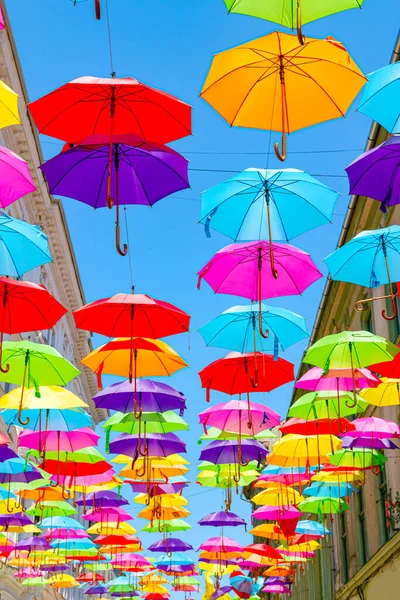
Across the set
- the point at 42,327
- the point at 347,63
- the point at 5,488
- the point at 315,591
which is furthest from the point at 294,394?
the point at 347,63

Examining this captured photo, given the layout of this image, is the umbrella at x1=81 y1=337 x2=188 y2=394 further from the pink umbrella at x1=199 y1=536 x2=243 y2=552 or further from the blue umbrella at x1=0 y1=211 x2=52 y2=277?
the pink umbrella at x1=199 y1=536 x2=243 y2=552

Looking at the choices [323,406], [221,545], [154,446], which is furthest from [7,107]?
A: [221,545]

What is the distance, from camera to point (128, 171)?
36.6 feet

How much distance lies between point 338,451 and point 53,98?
415 inches

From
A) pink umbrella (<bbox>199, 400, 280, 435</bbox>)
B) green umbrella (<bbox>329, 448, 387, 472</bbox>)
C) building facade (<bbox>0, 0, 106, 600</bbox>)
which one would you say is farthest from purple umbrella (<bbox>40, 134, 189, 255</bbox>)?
building facade (<bbox>0, 0, 106, 600</bbox>)

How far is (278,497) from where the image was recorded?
73.4 ft

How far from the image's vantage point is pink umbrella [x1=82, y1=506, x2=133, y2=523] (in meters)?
23.5

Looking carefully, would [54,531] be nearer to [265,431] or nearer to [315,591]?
[265,431]

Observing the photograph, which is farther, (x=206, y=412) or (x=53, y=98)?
(x=206, y=412)

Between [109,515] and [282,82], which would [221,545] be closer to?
[109,515]

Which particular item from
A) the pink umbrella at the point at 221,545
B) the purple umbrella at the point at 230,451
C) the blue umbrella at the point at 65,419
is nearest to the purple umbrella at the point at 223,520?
the pink umbrella at the point at 221,545

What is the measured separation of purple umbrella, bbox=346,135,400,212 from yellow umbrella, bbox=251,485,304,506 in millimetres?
12612

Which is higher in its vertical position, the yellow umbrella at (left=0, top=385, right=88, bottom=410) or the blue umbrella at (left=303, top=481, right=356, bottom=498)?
the blue umbrella at (left=303, top=481, right=356, bottom=498)

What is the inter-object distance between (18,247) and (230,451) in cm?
961
